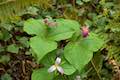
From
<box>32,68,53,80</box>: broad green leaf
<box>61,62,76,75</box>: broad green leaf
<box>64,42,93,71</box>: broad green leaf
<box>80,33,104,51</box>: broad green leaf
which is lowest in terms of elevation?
<box>32,68,53,80</box>: broad green leaf

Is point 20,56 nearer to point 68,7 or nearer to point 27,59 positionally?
point 27,59

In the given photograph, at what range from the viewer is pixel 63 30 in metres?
1.96

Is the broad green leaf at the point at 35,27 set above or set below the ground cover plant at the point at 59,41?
above

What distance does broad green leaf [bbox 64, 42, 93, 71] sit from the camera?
188 cm

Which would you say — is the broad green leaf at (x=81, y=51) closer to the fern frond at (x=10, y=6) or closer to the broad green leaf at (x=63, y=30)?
the broad green leaf at (x=63, y=30)

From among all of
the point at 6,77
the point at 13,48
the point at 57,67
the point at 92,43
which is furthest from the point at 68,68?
the point at 13,48

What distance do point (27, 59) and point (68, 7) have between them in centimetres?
79

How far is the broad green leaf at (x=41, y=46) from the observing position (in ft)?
6.05

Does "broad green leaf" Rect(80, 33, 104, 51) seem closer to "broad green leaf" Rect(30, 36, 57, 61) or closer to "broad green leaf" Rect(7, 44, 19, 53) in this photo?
"broad green leaf" Rect(30, 36, 57, 61)

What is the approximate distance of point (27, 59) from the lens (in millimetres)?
2809

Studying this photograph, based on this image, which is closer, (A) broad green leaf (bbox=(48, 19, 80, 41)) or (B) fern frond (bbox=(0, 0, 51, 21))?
(A) broad green leaf (bbox=(48, 19, 80, 41))

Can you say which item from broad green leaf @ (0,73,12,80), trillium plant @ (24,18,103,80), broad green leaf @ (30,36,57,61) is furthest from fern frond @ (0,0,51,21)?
broad green leaf @ (30,36,57,61)

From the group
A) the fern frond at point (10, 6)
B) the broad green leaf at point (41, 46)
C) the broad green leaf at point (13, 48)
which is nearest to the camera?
the broad green leaf at point (41, 46)

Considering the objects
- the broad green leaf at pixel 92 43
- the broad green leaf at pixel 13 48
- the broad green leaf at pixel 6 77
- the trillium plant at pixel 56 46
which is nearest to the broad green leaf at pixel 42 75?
the trillium plant at pixel 56 46
